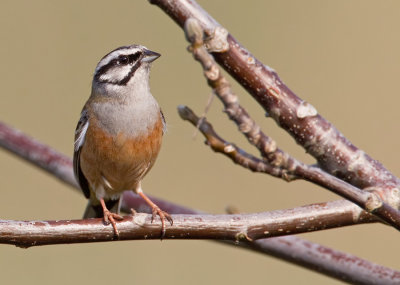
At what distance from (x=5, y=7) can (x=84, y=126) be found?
19.5ft

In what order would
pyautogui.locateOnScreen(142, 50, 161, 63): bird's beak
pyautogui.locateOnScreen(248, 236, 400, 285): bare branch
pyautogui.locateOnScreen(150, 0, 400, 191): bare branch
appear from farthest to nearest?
pyautogui.locateOnScreen(142, 50, 161, 63): bird's beak → pyautogui.locateOnScreen(248, 236, 400, 285): bare branch → pyautogui.locateOnScreen(150, 0, 400, 191): bare branch

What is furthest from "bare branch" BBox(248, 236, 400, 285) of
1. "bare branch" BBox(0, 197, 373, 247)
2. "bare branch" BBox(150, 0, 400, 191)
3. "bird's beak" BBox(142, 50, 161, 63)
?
"bird's beak" BBox(142, 50, 161, 63)

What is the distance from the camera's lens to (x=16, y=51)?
8648 millimetres

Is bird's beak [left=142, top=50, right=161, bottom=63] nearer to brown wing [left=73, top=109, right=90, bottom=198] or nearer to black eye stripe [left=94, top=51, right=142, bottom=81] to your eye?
black eye stripe [left=94, top=51, right=142, bottom=81]

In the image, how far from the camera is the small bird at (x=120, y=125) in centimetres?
410

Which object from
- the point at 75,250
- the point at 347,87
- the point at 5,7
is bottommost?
the point at 75,250

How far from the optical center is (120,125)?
412 centimetres

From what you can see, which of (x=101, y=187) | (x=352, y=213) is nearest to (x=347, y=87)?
(x=101, y=187)

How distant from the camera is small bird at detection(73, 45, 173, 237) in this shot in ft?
13.5

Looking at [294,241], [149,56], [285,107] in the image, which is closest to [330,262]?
[294,241]

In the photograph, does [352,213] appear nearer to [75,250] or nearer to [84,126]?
[84,126]

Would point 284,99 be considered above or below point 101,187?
above

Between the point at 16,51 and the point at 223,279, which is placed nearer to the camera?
the point at 223,279

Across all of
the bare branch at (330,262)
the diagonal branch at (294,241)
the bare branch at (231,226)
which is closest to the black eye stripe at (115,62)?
the diagonal branch at (294,241)
